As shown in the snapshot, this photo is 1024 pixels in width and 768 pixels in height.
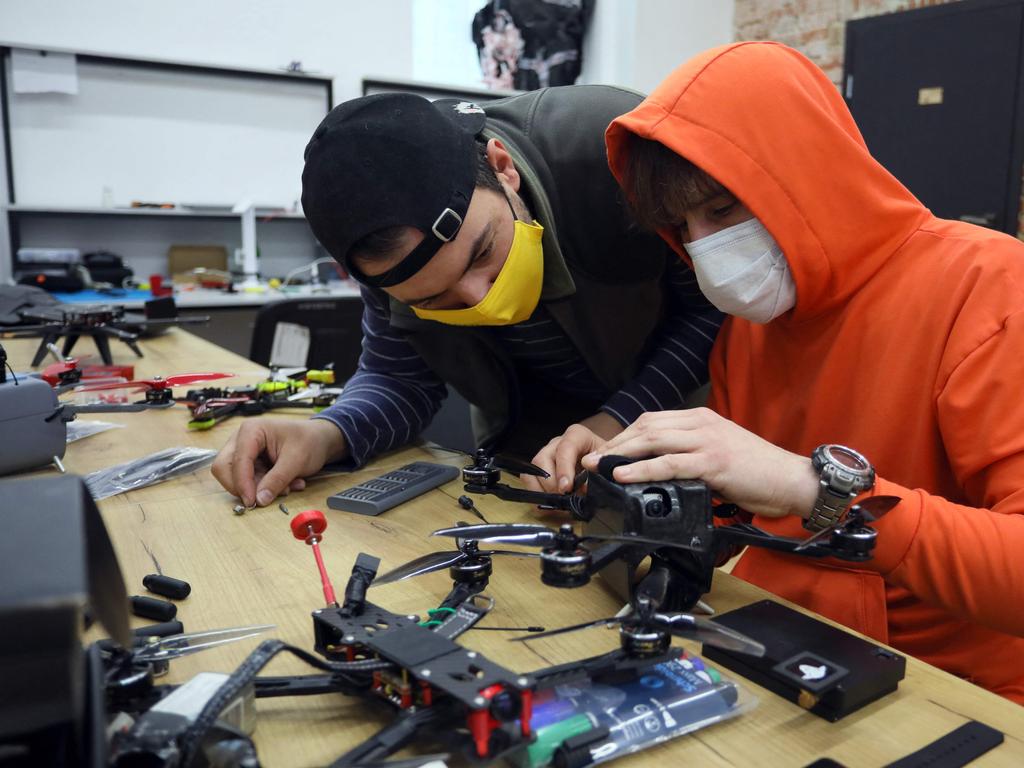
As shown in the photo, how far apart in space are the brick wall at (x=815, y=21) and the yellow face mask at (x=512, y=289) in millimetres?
3548

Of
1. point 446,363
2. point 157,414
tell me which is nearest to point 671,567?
point 446,363

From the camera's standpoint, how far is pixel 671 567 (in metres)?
0.74

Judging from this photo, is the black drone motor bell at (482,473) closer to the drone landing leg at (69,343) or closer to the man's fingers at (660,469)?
the man's fingers at (660,469)

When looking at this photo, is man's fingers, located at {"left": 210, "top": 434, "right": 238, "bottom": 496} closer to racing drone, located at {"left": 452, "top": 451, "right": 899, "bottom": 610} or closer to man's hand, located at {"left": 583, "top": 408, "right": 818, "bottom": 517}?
racing drone, located at {"left": 452, "top": 451, "right": 899, "bottom": 610}

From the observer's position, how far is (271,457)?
114cm

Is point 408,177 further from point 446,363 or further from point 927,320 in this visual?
point 927,320

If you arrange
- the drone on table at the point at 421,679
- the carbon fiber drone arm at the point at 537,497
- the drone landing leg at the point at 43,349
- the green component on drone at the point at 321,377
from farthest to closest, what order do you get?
the drone landing leg at the point at 43,349 → the green component on drone at the point at 321,377 → the carbon fiber drone arm at the point at 537,497 → the drone on table at the point at 421,679

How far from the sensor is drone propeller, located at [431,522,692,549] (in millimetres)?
632

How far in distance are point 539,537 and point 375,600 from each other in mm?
184

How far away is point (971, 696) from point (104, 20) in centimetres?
463

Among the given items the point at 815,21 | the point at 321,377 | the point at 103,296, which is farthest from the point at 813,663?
the point at 815,21

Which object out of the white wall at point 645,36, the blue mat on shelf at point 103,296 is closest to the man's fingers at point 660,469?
the blue mat on shelf at point 103,296

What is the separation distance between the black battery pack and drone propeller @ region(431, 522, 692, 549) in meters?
0.10

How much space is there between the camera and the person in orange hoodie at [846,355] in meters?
0.75
